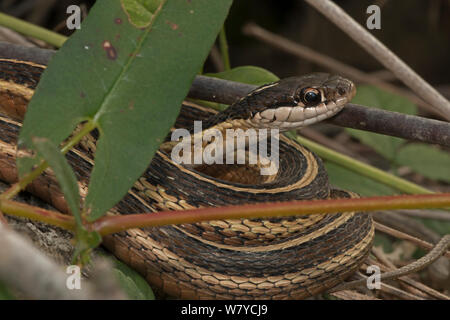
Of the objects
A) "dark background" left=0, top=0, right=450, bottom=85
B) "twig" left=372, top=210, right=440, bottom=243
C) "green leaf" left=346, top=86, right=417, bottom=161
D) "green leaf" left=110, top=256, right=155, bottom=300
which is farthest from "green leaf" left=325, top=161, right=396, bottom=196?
"dark background" left=0, top=0, right=450, bottom=85

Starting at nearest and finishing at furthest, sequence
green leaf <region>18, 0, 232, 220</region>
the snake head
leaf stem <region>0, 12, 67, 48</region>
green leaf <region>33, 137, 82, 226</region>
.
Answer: green leaf <region>33, 137, 82, 226</region>
green leaf <region>18, 0, 232, 220</region>
the snake head
leaf stem <region>0, 12, 67, 48</region>

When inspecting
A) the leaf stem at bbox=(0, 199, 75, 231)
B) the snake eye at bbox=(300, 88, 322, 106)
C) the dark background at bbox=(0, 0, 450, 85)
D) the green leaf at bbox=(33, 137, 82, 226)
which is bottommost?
the leaf stem at bbox=(0, 199, 75, 231)

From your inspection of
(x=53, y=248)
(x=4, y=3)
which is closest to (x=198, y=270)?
(x=53, y=248)

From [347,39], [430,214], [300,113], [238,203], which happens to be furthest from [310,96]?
[347,39]

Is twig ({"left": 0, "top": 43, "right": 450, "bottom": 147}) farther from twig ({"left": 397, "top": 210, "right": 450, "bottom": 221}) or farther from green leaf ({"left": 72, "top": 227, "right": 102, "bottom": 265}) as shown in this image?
green leaf ({"left": 72, "top": 227, "right": 102, "bottom": 265})

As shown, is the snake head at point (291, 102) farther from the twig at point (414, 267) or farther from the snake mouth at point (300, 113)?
the twig at point (414, 267)

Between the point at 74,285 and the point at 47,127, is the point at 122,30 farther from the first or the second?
the point at 74,285

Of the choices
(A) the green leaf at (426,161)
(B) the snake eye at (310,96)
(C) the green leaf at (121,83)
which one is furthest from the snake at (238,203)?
(A) the green leaf at (426,161)
